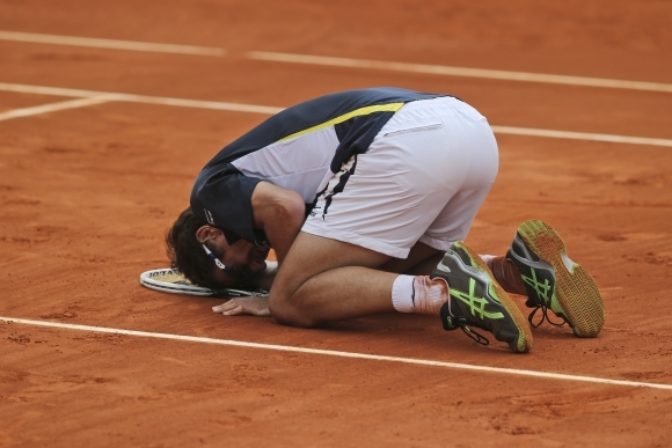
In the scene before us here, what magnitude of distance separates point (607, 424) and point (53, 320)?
104 inches

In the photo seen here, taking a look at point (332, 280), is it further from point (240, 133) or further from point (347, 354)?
point (240, 133)

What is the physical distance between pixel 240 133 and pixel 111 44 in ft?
14.0

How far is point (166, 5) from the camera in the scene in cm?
1781

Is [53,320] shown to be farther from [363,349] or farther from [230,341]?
[363,349]

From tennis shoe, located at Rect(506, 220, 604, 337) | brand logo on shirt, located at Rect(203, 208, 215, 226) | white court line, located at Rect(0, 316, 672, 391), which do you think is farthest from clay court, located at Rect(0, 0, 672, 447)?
brand logo on shirt, located at Rect(203, 208, 215, 226)

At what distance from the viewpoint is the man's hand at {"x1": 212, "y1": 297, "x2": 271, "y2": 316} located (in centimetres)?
721

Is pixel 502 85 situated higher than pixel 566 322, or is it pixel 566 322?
pixel 502 85

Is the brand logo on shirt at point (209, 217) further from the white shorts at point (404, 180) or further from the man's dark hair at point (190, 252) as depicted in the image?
the white shorts at point (404, 180)

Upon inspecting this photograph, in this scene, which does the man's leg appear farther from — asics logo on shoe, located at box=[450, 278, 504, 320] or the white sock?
asics logo on shoe, located at box=[450, 278, 504, 320]

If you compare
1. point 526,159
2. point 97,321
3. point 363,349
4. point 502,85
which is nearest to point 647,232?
point 526,159

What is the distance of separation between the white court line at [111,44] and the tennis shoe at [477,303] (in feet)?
29.3

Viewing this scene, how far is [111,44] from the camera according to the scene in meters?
15.7

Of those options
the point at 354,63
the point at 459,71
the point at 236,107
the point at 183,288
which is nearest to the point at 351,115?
the point at 183,288

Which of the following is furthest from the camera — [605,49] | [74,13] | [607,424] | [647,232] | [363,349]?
[74,13]
